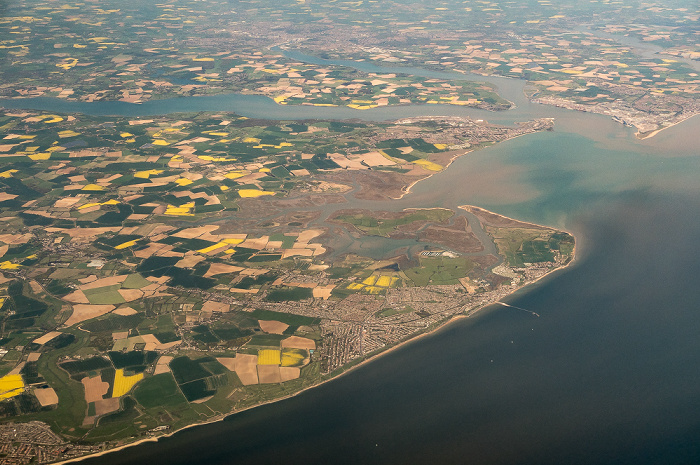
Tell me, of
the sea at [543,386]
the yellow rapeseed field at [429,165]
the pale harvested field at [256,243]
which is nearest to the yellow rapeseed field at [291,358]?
the sea at [543,386]

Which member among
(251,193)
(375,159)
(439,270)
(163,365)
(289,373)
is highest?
(375,159)

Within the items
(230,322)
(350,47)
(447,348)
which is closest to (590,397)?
(447,348)

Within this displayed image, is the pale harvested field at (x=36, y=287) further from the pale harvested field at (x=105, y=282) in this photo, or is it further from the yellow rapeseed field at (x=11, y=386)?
the yellow rapeseed field at (x=11, y=386)

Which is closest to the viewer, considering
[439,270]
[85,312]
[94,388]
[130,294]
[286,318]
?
[94,388]

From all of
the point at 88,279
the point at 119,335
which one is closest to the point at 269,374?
the point at 119,335

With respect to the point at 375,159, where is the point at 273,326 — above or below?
below

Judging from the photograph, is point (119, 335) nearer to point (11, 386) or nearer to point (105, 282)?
point (11, 386)
